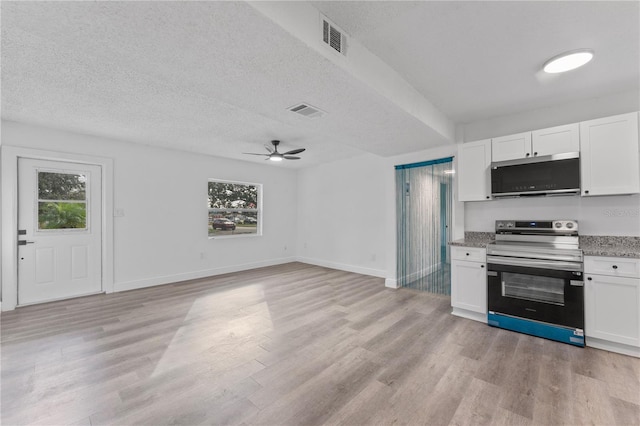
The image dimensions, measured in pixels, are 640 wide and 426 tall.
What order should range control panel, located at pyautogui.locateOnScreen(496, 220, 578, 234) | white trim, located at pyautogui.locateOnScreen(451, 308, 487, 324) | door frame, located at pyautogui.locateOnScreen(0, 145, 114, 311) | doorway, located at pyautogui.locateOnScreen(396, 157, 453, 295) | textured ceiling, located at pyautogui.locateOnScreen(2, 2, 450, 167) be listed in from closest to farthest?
textured ceiling, located at pyautogui.locateOnScreen(2, 2, 450, 167) → range control panel, located at pyautogui.locateOnScreen(496, 220, 578, 234) → white trim, located at pyautogui.locateOnScreen(451, 308, 487, 324) → door frame, located at pyautogui.locateOnScreen(0, 145, 114, 311) → doorway, located at pyautogui.locateOnScreen(396, 157, 453, 295)

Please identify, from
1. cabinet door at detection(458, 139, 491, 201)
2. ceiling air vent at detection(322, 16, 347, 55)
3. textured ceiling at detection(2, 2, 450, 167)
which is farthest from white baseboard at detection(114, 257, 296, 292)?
ceiling air vent at detection(322, 16, 347, 55)

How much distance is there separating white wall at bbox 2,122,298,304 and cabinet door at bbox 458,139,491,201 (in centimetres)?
460

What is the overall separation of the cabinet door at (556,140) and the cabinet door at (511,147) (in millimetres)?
64

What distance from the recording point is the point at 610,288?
8.30 ft

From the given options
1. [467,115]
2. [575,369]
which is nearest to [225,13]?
[467,115]

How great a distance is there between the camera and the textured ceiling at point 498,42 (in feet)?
5.94

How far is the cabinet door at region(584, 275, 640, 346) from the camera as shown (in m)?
2.43

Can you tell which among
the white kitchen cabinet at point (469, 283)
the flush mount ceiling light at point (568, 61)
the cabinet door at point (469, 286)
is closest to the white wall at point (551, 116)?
the flush mount ceiling light at point (568, 61)

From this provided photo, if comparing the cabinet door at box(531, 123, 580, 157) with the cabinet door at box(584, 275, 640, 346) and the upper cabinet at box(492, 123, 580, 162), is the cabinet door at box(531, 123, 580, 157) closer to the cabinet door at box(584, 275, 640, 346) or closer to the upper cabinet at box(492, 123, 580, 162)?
the upper cabinet at box(492, 123, 580, 162)

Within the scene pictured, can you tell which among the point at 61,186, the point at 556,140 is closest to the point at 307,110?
the point at 556,140

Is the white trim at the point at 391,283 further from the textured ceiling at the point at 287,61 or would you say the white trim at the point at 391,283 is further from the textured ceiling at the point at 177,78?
the textured ceiling at the point at 287,61

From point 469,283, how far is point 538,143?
1.85m

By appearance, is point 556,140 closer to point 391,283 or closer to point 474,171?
Answer: point 474,171

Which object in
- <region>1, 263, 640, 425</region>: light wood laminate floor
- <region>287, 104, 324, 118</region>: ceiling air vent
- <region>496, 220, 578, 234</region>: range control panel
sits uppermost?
<region>287, 104, 324, 118</region>: ceiling air vent
